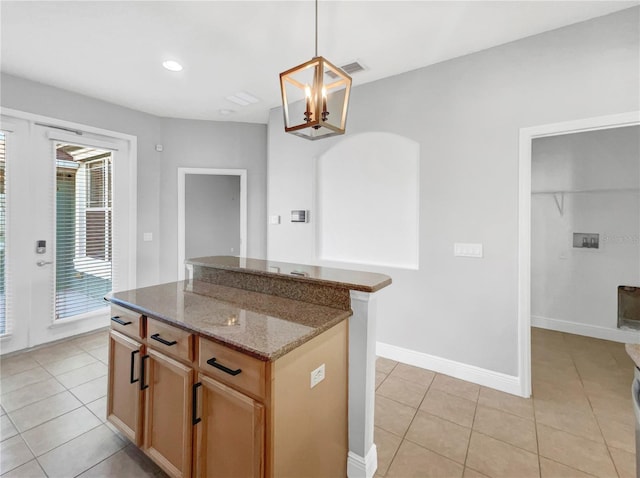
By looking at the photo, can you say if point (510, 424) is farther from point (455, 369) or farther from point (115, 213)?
point (115, 213)

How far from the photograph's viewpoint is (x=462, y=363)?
271 centimetres

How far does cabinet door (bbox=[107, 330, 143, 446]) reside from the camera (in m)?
1.65

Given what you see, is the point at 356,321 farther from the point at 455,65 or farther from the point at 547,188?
the point at 547,188

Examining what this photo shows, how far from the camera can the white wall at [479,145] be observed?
2.19 metres


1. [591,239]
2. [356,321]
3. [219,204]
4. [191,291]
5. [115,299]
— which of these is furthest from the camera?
[219,204]

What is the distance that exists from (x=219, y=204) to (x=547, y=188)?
17.3ft

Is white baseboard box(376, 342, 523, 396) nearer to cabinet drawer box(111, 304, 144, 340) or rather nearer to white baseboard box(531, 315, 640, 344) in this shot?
white baseboard box(531, 315, 640, 344)

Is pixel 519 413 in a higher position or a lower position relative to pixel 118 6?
lower

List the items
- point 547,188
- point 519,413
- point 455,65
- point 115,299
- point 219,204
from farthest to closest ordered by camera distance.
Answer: point 219,204 → point 547,188 → point 455,65 → point 519,413 → point 115,299

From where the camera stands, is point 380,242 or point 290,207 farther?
point 290,207

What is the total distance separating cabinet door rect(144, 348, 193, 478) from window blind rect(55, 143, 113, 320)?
2.75m

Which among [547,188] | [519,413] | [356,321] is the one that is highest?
[547,188]

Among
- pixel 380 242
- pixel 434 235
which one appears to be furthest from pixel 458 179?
pixel 380 242

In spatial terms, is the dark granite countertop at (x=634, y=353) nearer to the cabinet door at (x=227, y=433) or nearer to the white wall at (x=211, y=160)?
the cabinet door at (x=227, y=433)
